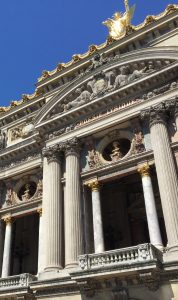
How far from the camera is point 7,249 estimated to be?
73.6 feet

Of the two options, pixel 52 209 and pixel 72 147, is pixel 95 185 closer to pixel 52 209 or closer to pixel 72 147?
pixel 52 209

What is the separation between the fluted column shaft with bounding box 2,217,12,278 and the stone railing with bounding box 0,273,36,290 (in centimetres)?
182

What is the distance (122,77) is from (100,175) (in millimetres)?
6229

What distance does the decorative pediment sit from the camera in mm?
21125

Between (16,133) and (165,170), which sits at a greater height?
(16,133)

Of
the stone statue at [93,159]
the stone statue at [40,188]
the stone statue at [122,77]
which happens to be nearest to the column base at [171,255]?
the stone statue at [93,159]

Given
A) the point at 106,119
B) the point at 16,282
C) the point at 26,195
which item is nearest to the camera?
the point at 16,282

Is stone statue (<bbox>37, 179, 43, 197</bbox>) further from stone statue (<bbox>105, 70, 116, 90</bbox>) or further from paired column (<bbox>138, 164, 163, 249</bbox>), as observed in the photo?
stone statue (<bbox>105, 70, 116, 90</bbox>)

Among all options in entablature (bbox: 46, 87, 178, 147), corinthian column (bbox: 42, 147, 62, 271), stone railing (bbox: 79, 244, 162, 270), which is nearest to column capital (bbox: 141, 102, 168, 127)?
entablature (bbox: 46, 87, 178, 147)

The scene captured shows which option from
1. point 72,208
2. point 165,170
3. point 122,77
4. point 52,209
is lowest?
point 72,208

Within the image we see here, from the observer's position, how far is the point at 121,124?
2095 cm

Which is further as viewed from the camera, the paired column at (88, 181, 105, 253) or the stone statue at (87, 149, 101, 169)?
the stone statue at (87, 149, 101, 169)

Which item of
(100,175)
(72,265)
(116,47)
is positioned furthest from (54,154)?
(116,47)

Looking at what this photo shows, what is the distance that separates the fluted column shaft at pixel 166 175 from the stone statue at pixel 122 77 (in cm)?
361
